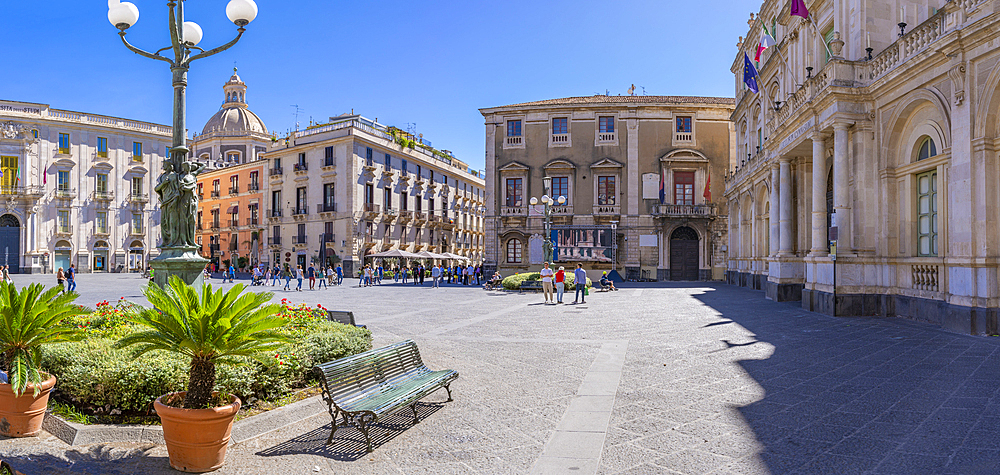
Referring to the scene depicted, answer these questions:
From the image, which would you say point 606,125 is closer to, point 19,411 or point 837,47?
point 837,47

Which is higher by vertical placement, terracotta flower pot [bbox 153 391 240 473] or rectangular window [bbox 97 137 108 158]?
rectangular window [bbox 97 137 108 158]

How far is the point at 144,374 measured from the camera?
559 cm

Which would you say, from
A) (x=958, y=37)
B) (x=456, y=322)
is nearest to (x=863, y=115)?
(x=958, y=37)

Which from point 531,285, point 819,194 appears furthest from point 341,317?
point 531,285

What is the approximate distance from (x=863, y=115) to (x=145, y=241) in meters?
55.8

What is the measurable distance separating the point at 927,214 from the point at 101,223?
56.9m

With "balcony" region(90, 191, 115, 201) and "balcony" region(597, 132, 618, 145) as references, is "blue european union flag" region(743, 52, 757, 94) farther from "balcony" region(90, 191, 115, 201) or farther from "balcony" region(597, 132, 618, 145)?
"balcony" region(90, 191, 115, 201)

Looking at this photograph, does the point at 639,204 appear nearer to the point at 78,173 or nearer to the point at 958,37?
the point at 958,37

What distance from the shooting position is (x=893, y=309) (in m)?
14.5

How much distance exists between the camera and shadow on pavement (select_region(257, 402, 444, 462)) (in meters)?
5.09

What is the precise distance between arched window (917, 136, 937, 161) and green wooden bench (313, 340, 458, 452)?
12992mm

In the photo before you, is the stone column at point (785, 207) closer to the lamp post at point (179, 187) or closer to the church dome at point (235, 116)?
the lamp post at point (179, 187)

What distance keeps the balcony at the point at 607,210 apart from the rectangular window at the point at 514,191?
17.0 ft

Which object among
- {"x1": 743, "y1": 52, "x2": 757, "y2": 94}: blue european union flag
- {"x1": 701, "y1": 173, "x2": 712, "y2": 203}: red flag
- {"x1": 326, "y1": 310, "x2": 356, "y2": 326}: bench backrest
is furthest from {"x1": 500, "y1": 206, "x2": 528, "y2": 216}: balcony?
{"x1": 326, "y1": 310, "x2": 356, "y2": 326}: bench backrest
